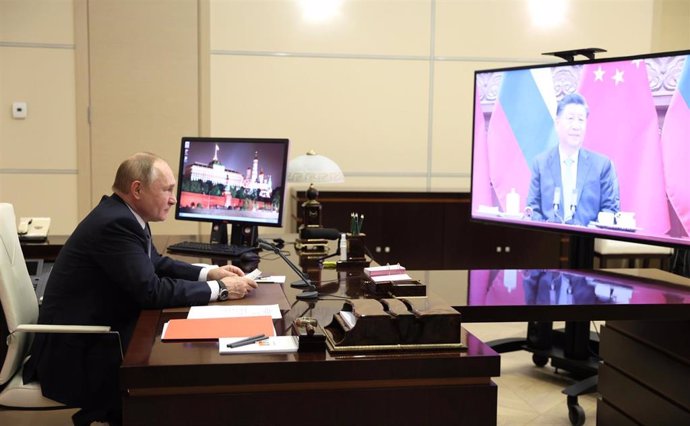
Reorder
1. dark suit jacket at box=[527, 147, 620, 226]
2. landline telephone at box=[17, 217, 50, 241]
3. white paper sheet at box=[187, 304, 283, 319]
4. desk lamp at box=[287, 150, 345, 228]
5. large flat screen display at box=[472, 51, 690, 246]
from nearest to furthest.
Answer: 1. white paper sheet at box=[187, 304, 283, 319]
2. large flat screen display at box=[472, 51, 690, 246]
3. dark suit jacket at box=[527, 147, 620, 226]
4. landline telephone at box=[17, 217, 50, 241]
5. desk lamp at box=[287, 150, 345, 228]

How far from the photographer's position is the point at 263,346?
6.18 feet

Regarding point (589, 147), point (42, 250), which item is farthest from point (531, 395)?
point (42, 250)

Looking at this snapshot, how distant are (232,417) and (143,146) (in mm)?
4373

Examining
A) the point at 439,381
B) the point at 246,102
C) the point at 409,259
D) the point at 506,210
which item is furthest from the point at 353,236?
the point at 246,102

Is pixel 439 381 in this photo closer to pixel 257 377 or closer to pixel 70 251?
pixel 257 377

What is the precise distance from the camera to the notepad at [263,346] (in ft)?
6.07

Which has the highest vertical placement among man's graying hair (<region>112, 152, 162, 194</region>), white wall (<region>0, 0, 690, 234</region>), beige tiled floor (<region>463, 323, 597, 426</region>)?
white wall (<region>0, 0, 690, 234</region>)

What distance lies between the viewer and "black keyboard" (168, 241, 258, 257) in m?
3.48

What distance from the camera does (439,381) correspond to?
185cm

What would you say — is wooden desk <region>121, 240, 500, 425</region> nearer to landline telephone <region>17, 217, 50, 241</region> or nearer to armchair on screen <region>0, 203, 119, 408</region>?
armchair on screen <region>0, 203, 119, 408</region>

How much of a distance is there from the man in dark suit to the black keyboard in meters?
0.92

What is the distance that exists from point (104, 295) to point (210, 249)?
1.14 metres

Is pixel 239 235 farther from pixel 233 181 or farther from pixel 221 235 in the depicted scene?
pixel 233 181

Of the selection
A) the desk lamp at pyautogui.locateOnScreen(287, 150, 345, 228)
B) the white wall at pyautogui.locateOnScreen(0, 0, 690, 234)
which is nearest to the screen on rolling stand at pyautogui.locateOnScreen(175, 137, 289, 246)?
the desk lamp at pyautogui.locateOnScreen(287, 150, 345, 228)
